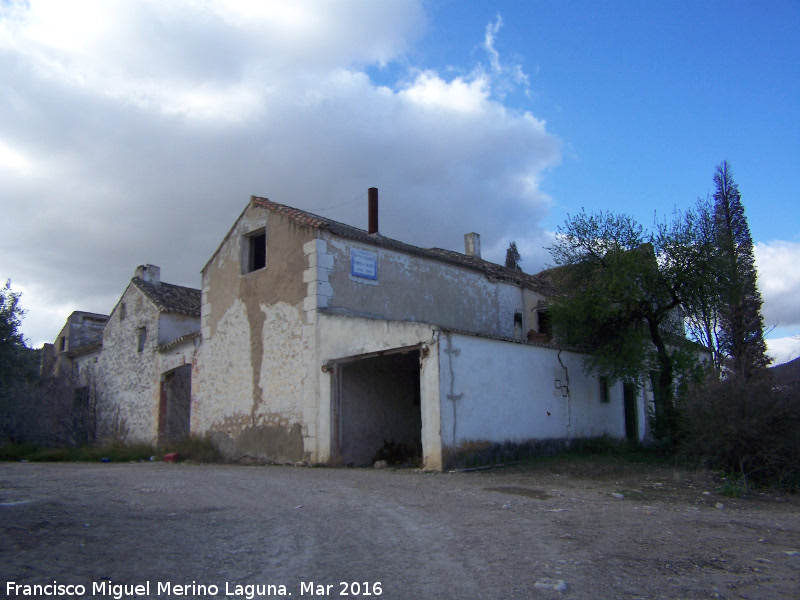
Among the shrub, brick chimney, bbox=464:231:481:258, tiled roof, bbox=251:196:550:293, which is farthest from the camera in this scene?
brick chimney, bbox=464:231:481:258

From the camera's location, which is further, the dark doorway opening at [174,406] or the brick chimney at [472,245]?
the brick chimney at [472,245]

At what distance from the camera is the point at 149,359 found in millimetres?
21531

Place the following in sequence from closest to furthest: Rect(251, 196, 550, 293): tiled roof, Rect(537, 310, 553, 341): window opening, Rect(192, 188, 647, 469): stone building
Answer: Rect(192, 188, 647, 469): stone building, Rect(251, 196, 550, 293): tiled roof, Rect(537, 310, 553, 341): window opening

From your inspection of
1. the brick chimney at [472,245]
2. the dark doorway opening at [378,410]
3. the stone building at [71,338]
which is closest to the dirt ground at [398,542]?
the dark doorway opening at [378,410]

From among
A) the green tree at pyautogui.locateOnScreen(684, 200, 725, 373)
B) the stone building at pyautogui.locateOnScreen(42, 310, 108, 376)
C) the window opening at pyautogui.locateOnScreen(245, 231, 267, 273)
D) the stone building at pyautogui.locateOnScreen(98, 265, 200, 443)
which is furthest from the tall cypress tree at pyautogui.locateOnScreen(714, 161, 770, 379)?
the stone building at pyautogui.locateOnScreen(42, 310, 108, 376)

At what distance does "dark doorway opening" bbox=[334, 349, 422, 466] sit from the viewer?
14.2 m

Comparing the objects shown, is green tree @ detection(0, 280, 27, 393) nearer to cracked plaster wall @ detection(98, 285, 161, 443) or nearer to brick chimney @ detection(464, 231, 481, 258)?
cracked plaster wall @ detection(98, 285, 161, 443)

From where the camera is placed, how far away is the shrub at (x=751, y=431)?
9758mm

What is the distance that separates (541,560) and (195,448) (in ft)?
45.0

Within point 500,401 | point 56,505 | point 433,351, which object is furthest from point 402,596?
point 500,401

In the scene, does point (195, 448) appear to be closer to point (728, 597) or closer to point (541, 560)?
point (541, 560)

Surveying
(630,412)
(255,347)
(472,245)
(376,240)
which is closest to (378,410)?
(255,347)

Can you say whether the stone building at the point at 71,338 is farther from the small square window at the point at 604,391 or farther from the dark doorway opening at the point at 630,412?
the dark doorway opening at the point at 630,412

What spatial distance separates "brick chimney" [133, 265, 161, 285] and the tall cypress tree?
20.3 metres
